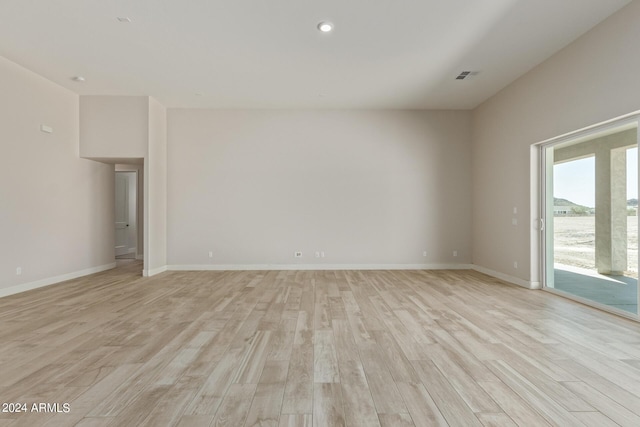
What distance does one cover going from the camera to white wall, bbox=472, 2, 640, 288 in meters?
3.54

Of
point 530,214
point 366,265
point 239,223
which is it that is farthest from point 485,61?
point 239,223

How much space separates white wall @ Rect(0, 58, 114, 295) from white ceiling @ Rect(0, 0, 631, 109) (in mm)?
467

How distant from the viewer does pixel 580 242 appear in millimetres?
4332

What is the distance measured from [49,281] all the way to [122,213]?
392 cm

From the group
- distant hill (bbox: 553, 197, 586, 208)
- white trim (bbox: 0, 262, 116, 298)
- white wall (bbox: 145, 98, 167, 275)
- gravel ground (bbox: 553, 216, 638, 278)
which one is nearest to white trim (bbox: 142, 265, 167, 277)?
white wall (bbox: 145, 98, 167, 275)

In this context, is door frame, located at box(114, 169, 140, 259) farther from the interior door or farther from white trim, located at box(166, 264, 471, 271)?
white trim, located at box(166, 264, 471, 271)

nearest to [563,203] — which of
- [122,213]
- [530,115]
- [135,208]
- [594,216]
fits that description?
[594,216]

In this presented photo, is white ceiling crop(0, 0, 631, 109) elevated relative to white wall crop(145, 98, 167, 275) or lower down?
elevated

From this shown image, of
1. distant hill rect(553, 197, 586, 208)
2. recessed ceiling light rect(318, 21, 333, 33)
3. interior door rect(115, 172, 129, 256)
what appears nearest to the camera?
recessed ceiling light rect(318, 21, 333, 33)

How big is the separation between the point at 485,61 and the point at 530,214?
257cm

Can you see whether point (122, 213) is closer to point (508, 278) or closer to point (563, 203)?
point (508, 278)

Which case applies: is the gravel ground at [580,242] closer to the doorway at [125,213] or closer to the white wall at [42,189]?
the white wall at [42,189]

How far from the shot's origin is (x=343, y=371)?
2.26 metres

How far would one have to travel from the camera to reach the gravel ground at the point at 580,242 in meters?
3.54
